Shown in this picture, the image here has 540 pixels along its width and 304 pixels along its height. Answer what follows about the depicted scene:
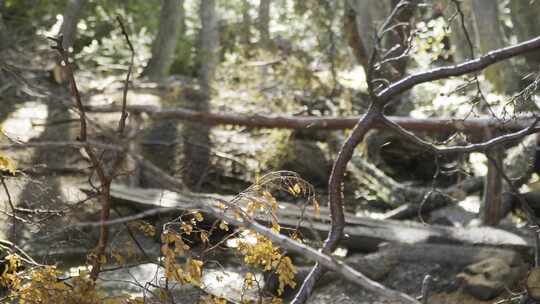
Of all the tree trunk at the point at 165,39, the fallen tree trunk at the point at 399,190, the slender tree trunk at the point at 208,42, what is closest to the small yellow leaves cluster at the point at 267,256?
the fallen tree trunk at the point at 399,190

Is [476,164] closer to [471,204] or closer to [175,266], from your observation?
[471,204]

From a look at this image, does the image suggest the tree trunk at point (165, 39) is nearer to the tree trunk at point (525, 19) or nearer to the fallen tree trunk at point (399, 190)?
the fallen tree trunk at point (399, 190)

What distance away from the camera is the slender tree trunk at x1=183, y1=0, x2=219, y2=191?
1063cm

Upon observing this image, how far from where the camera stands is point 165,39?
14570 mm

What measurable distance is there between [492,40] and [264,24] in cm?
538

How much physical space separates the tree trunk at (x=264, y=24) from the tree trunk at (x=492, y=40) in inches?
169

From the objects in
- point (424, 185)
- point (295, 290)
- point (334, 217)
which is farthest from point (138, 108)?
point (334, 217)

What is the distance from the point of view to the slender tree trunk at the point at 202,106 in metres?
10.6

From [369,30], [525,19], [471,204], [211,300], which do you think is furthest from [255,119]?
[369,30]

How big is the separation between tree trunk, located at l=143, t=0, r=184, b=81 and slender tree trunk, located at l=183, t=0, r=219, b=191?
85 centimetres

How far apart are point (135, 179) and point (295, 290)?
11.7ft

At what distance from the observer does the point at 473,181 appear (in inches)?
418

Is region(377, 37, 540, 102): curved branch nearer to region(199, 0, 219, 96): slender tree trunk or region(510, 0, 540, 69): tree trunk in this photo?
region(510, 0, 540, 69): tree trunk

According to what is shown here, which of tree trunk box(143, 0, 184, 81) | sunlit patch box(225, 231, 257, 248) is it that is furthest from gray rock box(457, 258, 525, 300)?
tree trunk box(143, 0, 184, 81)
